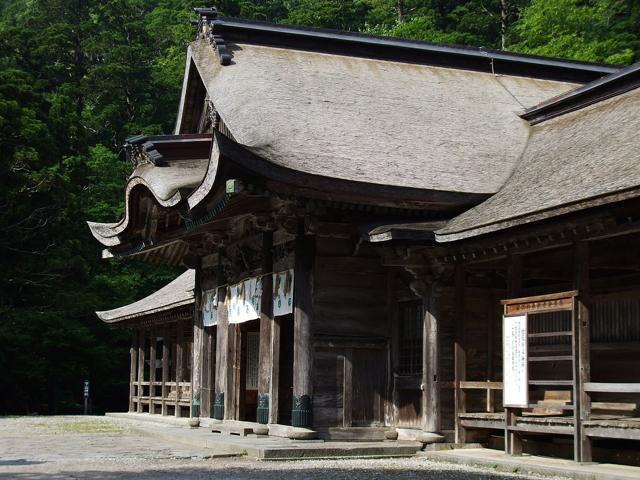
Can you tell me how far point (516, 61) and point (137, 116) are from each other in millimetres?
33830

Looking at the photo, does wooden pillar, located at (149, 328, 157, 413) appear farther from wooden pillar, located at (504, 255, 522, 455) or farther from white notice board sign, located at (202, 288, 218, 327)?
Result: wooden pillar, located at (504, 255, 522, 455)

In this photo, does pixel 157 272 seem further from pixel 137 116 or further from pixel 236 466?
pixel 236 466

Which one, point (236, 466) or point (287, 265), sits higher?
→ point (287, 265)

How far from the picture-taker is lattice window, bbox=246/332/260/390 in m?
23.6

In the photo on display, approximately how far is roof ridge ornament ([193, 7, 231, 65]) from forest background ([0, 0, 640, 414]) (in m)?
17.3

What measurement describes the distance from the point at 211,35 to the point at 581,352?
11424mm

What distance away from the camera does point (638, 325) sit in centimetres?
1406

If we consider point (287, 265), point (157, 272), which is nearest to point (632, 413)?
point (287, 265)

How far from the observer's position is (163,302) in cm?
2814

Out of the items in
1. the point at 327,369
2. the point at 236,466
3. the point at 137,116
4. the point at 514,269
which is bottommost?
the point at 236,466

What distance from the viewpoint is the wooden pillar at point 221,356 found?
1914 centimetres

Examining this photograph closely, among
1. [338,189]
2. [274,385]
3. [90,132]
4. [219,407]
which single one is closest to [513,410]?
[338,189]

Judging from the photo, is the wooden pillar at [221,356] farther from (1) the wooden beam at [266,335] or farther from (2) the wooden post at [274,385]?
(2) the wooden post at [274,385]

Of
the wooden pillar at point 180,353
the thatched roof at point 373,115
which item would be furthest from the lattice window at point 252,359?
the thatched roof at point 373,115
